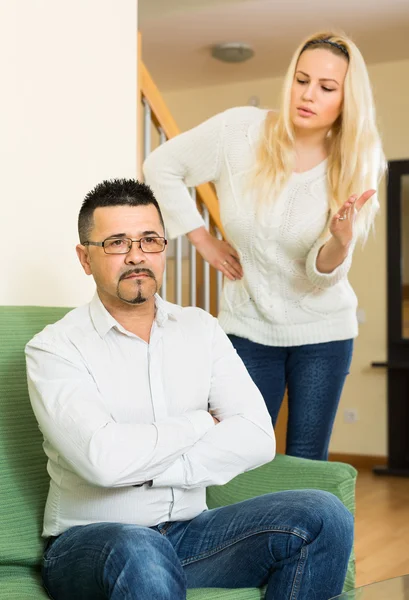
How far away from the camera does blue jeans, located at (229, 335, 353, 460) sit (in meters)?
2.21

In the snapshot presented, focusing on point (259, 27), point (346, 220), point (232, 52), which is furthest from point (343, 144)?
point (232, 52)

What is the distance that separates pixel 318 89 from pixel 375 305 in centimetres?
351

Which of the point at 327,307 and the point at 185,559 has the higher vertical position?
the point at 327,307

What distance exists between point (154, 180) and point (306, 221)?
480 millimetres

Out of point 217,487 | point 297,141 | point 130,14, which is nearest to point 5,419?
point 217,487

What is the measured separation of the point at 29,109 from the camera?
7.16 ft

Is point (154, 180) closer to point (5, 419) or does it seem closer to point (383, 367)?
point (5, 419)

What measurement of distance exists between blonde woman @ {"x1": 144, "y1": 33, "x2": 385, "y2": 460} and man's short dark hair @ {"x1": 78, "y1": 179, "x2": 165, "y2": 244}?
0.52m

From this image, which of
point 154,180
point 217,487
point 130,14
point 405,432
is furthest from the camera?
point 405,432

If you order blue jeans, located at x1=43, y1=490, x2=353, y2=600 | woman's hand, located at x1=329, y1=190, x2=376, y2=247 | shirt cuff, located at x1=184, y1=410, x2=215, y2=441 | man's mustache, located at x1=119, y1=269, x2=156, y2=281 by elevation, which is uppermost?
woman's hand, located at x1=329, y1=190, x2=376, y2=247

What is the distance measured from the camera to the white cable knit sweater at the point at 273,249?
7.28ft

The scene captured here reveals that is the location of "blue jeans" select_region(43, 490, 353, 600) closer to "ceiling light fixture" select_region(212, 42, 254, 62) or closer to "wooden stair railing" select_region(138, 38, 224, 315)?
"wooden stair railing" select_region(138, 38, 224, 315)

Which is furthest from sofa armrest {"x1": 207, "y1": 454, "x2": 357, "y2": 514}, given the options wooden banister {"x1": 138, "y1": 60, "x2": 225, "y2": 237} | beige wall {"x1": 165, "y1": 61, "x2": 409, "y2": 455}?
beige wall {"x1": 165, "y1": 61, "x2": 409, "y2": 455}

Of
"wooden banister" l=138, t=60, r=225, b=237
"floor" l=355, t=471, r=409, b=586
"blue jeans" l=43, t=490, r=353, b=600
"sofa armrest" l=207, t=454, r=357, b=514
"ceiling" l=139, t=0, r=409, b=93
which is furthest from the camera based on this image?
"ceiling" l=139, t=0, r=409, b=93
